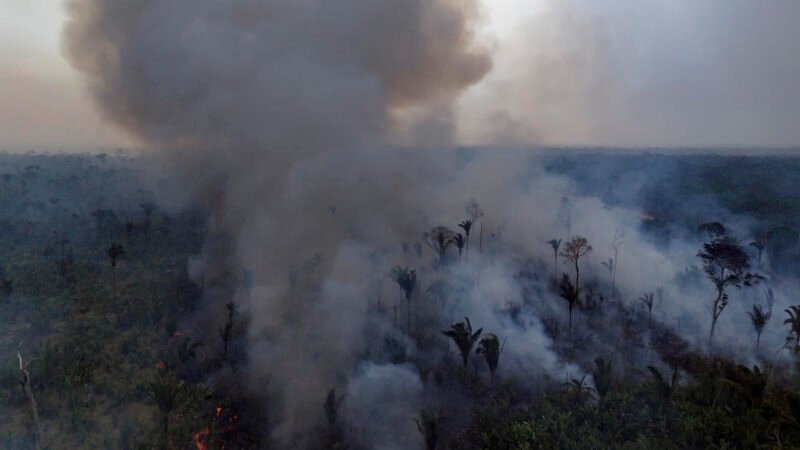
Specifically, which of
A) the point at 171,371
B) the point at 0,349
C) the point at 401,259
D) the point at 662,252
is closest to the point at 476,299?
the point at 401,259

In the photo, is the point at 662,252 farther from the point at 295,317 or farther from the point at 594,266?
the point at 295,317

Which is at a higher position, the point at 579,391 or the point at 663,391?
the point at 663,391

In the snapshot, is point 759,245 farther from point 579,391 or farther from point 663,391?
point 579,391

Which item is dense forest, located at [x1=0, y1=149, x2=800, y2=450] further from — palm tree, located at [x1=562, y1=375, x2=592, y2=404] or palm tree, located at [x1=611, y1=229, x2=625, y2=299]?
palm tree, located at [x1=611, y1=229, x2=625, y2=299]

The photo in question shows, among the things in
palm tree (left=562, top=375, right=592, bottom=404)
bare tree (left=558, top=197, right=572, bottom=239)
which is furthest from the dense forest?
bare tree (left=558, top=197, right=572, bottom=239)

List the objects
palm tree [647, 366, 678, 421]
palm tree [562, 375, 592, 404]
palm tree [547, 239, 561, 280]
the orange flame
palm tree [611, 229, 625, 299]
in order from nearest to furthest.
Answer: the orange flame → palm tree [647, 366, 678, 421] → palm tree [562, 375, 592, 404] → palm tree [611, 229, 625, 299] → palm tree [547, 239, 561, 280]

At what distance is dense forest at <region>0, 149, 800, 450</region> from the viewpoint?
15914 mm

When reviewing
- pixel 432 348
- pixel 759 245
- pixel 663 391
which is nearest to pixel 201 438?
pixel 432 348

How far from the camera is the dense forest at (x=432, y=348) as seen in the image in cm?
1591

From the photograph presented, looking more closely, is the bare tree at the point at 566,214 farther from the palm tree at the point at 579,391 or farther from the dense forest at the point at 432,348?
the palm tree at the point at 579,391

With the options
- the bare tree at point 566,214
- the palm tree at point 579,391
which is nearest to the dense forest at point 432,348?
the palm tree at point 579,391

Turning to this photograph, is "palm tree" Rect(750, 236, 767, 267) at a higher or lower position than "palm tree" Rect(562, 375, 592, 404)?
higher

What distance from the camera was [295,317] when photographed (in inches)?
918

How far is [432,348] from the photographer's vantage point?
2283cm
